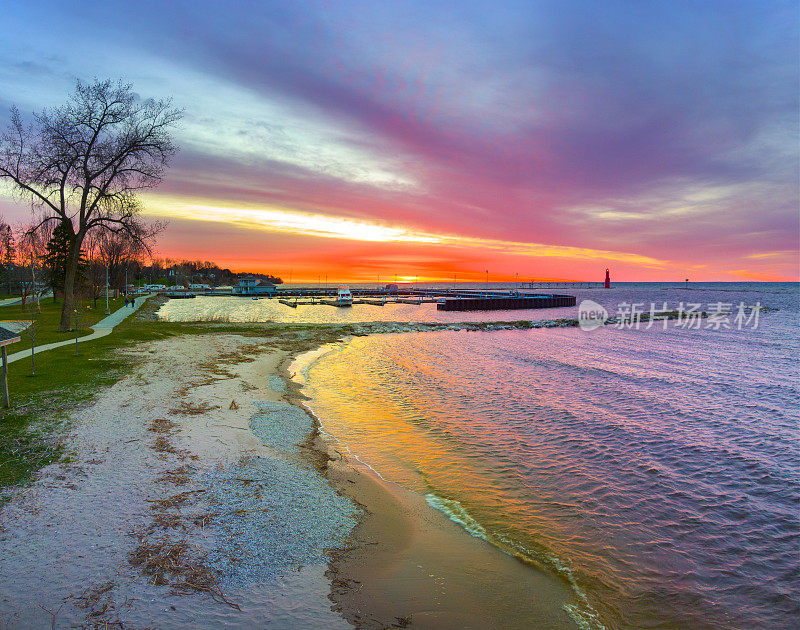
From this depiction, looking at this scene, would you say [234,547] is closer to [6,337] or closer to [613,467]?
[6,337]

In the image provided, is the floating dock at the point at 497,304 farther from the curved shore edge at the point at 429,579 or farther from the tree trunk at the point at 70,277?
the curved shore edge at the point at 429,579

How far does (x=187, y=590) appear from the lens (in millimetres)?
5750

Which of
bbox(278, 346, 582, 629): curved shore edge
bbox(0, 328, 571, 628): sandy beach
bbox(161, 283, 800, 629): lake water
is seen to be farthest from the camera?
bbox(161, 283, 800, 629): lake water

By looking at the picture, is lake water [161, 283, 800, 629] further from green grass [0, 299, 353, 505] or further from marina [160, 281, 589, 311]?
marina [160, 281, 589, 311]

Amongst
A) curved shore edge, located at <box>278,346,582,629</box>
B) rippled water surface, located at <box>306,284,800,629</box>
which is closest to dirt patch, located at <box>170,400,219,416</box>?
rippled water surface, located at <box>306,284,800,629</box>

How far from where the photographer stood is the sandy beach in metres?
5.53

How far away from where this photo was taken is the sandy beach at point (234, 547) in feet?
18.1

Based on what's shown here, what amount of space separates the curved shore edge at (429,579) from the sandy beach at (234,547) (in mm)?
28

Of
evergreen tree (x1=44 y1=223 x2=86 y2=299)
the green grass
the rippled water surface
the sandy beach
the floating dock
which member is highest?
evergreen tree (x1=44 y1=223 x2=86 y2=299)

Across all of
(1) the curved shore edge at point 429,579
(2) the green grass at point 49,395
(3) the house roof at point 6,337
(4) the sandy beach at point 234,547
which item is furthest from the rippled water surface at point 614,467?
(3) the house roof at point 6,337

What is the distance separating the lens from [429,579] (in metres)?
6.60

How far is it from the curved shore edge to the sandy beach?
1.1 inches

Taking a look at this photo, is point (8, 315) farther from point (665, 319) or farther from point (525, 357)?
point (665, 319)

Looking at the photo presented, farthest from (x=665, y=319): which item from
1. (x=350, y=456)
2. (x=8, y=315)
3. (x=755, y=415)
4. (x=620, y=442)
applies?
(x=8, y=315)
